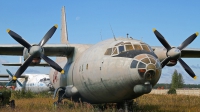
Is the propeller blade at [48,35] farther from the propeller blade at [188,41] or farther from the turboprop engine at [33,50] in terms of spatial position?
the propeller blade at [188,41]

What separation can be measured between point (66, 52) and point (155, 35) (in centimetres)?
519

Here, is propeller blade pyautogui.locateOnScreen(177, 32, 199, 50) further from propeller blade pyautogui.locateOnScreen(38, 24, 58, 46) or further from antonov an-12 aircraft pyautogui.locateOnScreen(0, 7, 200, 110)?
propeller blade pyautogui.locateOnScreen(38, 24, 58, 46)

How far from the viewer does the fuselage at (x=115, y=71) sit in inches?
388

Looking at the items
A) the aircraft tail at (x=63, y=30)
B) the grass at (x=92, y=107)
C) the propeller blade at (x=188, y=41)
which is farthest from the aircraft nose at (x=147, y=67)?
the aircraft tail at (x=63, y=30)

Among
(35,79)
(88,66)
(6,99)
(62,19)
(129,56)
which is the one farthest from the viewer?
(35,79)

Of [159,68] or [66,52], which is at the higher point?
[66,52]

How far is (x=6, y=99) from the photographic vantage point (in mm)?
16672

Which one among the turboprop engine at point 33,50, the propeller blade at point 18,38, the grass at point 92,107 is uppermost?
the propeller blade at point 18,38

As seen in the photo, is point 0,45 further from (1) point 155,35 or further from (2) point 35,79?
(2) point 35,79

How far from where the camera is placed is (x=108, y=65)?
1112 cm

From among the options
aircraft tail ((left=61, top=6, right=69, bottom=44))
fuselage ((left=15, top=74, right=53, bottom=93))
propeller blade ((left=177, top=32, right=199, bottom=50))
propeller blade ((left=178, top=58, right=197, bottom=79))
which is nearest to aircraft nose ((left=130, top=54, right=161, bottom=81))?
propeller blade ((left=178, top=58, right=197, bottom=79))

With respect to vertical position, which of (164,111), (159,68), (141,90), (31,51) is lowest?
(164,111)

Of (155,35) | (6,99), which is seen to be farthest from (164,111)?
(6,99)

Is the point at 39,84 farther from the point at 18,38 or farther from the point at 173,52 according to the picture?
the point at 173,52
